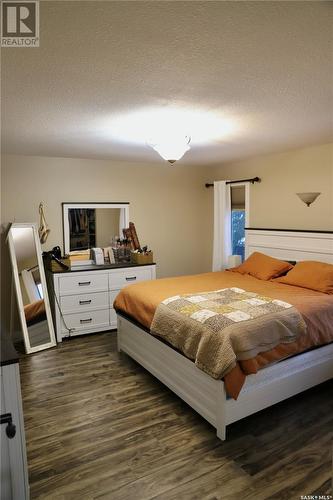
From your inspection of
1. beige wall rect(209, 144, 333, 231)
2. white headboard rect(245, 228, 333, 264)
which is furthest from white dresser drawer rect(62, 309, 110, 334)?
beige wall rect(209, 144, 333, 231)

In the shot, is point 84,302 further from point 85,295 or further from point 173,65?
point 173,65

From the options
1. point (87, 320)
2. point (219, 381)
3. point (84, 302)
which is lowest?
point (87, 320)

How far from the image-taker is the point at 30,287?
371 cm

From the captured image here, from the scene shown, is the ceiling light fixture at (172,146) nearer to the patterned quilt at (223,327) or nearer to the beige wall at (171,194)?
the patterned quilt at (223,327)

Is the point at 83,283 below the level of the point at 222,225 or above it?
below

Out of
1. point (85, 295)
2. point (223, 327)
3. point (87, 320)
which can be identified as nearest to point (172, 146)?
point (223, 327)

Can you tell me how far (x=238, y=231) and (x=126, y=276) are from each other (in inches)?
75.2

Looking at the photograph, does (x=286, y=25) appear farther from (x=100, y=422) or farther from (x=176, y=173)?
(x=176, y=173)

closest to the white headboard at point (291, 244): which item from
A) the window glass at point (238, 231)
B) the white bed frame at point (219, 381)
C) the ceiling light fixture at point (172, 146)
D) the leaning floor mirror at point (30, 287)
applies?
the white bed frame at point (219, 381)

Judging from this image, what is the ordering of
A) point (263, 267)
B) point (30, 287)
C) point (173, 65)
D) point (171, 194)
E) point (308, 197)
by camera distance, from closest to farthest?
point (173, 65) → point (308, 197) → point (30, 287) → point (263, 267) → point (171, 194)

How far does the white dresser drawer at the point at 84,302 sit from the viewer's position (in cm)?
388

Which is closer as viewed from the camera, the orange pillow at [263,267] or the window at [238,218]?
the orange pillow at [263,267]

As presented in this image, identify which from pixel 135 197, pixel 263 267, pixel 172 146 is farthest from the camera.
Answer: pixel 135 197

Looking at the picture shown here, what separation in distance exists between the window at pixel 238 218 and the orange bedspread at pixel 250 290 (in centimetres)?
102
